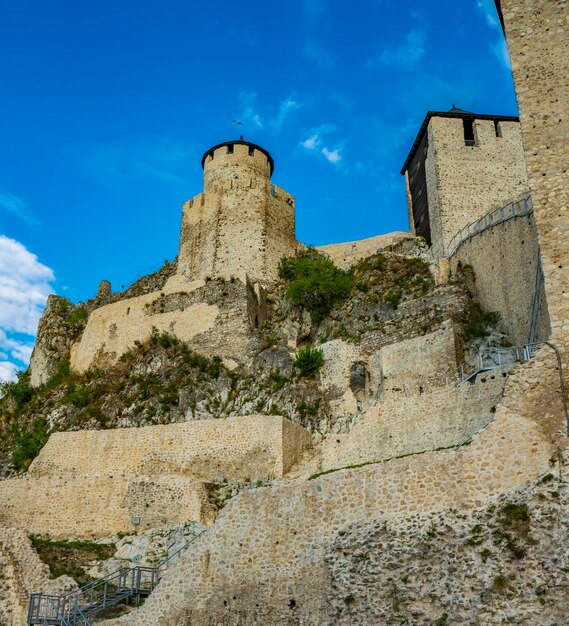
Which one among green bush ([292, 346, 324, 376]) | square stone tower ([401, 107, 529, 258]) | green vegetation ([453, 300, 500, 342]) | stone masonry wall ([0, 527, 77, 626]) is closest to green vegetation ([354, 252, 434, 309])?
square stone tower ([401, 107, 529, 258])

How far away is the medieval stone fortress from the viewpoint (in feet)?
41.1

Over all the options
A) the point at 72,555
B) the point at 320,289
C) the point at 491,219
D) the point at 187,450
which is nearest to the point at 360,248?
the point at 320,289

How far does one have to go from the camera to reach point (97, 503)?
73.5ft

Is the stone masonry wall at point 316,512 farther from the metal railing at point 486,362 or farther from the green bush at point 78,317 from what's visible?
the green bush at point 78,317

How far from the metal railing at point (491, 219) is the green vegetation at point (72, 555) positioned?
17944 mm

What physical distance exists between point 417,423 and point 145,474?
30.7ft

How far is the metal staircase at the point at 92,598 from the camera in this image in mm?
16578

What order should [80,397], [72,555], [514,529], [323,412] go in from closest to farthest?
[514,529] → [72,555] → [323,412] → [80,397]

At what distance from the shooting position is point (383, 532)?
13102 mm

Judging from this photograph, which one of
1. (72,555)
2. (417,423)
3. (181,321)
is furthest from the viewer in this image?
(181,321)

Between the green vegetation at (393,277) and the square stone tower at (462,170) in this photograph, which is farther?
the square stone tower at (462,170)

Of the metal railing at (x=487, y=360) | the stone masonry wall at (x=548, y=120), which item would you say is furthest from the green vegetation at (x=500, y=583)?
the metal railing at (x=487, y=360)

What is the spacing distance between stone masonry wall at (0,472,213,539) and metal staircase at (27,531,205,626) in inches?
123

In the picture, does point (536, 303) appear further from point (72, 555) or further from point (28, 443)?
point (28, 443)
